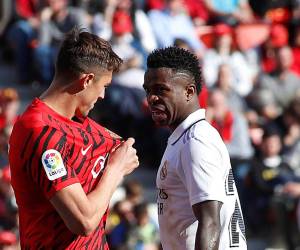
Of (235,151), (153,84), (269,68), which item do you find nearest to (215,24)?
(269,68)

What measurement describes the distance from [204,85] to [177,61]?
21.5 feet

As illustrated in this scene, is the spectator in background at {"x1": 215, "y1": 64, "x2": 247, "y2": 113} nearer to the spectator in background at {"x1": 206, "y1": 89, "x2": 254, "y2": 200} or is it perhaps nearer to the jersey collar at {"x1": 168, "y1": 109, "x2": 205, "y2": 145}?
the spectator in background at {"x1": 206, "y1": 89, "x2": 254, "y2": 200}

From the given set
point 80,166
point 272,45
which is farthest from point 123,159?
point 272,45

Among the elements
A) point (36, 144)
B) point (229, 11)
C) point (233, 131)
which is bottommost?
point (233, 131)

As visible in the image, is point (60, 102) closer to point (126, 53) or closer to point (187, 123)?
point (187, 123)

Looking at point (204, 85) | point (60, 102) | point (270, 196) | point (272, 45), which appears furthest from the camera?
point (272, 45)

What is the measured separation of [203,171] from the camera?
4445 mm

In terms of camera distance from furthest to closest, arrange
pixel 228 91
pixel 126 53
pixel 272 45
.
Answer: pixel 272 45, pixel 228 91, pixel 126 53

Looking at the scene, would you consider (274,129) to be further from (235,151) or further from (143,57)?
(143,57)

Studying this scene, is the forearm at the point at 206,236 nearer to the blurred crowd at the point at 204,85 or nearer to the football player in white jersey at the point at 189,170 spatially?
the football player in white jersey at the point at 189,170

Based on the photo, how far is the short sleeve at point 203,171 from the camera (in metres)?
4.42

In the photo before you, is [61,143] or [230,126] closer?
[61,143]

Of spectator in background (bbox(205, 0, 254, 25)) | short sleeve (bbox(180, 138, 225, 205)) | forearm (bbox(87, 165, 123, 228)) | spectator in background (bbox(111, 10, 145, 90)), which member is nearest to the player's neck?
forearm (bbox(87, 165, 123, 228))

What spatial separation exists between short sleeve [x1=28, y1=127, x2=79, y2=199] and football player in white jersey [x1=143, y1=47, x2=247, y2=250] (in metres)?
0.52
